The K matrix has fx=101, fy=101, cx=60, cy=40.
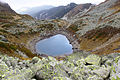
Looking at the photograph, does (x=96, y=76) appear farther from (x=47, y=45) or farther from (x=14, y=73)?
(x=47, y=45)

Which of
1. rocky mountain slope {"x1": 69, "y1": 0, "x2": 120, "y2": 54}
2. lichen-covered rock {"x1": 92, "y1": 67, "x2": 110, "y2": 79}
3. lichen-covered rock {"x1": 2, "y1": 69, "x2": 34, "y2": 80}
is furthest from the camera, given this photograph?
rocky mountain slope {"x1": 69, "y1": 0, "x2": 120, "y2": 54}

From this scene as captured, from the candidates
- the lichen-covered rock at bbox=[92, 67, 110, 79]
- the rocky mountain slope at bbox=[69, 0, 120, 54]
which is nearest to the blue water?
the rocky mountain slope at bbox=[69, 0, 120, 54]

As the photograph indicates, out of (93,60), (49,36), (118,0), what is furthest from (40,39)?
(118,0)

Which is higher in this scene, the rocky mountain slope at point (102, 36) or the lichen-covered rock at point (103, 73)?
the lichen-covered rock at point (103, 73)

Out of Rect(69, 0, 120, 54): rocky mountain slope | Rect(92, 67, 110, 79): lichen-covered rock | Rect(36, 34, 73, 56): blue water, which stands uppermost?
Rect(92, 67, 110, 79): lichen-covered rock

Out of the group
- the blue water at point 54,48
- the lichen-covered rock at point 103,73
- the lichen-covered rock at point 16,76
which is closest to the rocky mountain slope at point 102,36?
the blue water at point 54,48

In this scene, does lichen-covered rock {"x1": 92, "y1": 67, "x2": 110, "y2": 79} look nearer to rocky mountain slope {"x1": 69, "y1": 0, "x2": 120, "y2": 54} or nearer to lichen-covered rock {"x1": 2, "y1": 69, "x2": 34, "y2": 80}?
lichen-covered rock {"x1": 2, "y1": 69, "x2": 34, "y2": 80}

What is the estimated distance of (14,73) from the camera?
12.6 m

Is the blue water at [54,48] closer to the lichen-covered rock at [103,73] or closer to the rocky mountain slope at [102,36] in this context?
the rocky mountain slope at [102,36]

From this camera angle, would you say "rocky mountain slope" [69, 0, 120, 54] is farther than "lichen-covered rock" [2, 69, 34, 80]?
Yes

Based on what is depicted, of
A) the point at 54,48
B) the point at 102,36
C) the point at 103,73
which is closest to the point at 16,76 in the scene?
the point at 103,73

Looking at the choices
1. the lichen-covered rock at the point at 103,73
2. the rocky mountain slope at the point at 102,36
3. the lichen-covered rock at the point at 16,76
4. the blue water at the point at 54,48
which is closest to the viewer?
the lichen-covered rock at the point at 16,76

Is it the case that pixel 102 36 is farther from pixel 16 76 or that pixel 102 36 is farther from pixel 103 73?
pixel 16 76

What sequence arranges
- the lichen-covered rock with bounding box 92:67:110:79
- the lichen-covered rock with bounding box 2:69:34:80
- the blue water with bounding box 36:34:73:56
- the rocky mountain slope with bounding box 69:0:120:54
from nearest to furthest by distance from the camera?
the lichen-covered rock with bounding box 2:69:34:80
the lichen-covered rock with bounding box 92:67:110:79
the rocky mountain slope with bounding box 69:0:120:54
the blue water with bounding box 36:34:73:56
